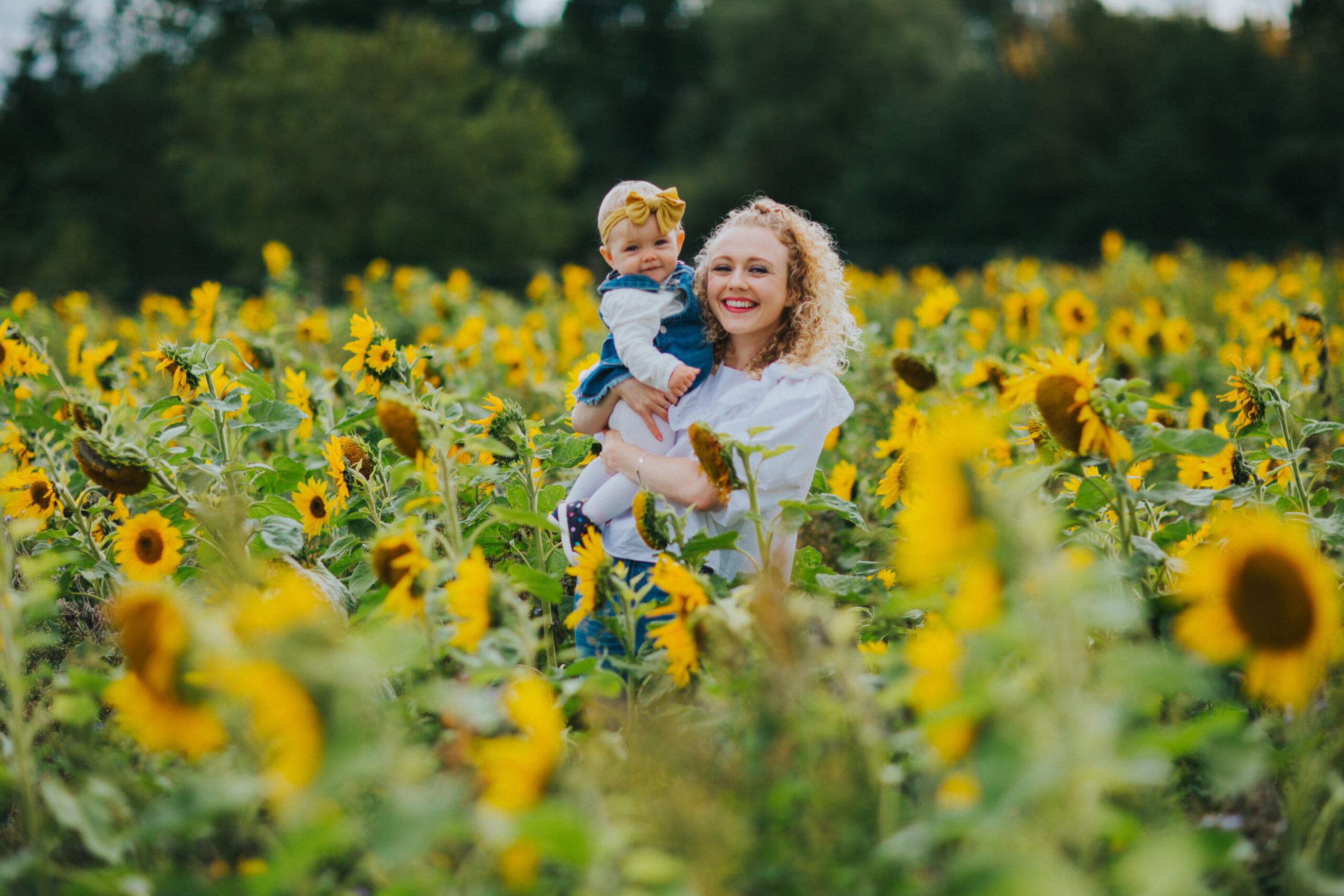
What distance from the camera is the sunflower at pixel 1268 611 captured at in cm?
116

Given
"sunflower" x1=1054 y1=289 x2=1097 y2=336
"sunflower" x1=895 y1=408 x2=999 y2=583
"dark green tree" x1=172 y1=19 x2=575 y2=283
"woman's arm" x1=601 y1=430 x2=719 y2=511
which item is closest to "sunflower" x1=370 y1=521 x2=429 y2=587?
"woman's arm" x1=601 y1=430 x2=719 y2=511

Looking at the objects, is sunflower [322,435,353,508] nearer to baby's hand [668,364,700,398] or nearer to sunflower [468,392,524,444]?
sunflower [468,392,524,444]

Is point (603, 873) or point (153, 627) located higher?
point (153, 627)

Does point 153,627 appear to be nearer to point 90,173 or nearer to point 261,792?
Result: point 261,792

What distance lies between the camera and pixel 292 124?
21.1 meters

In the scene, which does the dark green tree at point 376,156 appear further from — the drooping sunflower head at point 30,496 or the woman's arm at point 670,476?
the woman's arm at point 670,476

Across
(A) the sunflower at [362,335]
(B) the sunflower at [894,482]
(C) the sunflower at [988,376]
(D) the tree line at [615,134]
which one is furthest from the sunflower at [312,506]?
(D) the tree line at [615,134]

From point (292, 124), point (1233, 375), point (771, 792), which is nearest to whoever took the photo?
point (771, 792)

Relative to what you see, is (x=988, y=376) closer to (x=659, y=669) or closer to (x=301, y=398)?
(x=659, y=669)

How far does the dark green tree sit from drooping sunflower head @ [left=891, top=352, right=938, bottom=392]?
743 inches

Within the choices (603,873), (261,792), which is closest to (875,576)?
(603,873)

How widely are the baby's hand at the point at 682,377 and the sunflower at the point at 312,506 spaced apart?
0.85m

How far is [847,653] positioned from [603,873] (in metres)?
0.43

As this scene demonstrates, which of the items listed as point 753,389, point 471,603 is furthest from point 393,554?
point 753,389
